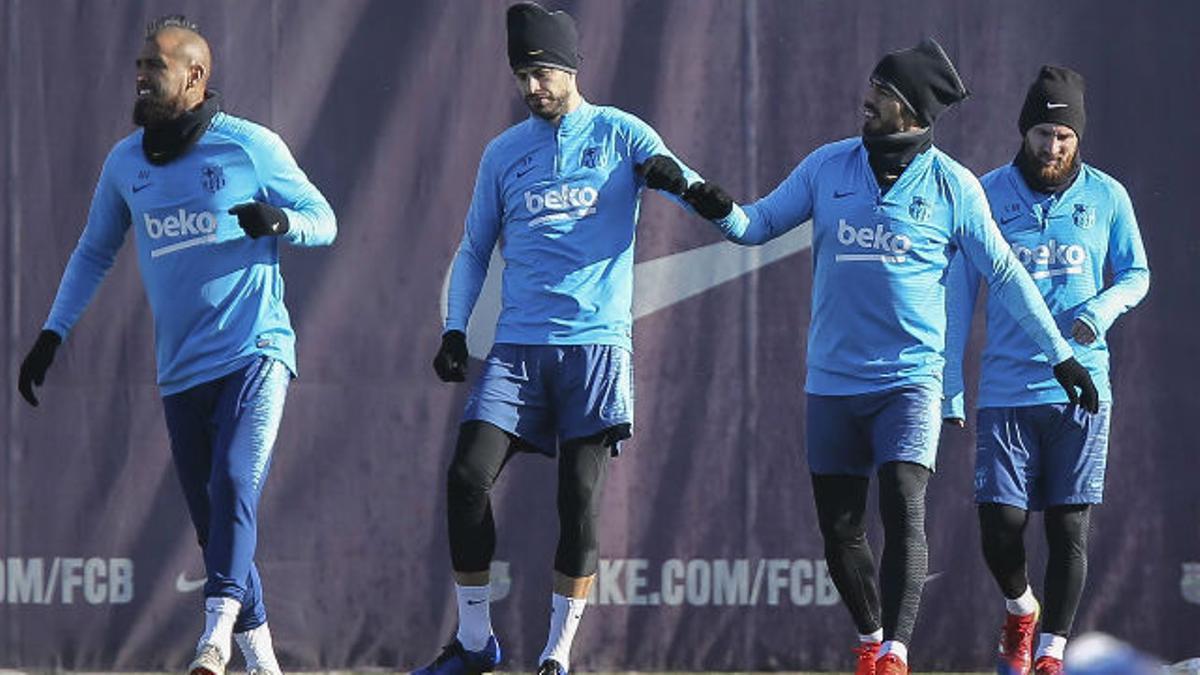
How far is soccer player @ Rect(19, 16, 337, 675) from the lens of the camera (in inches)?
227

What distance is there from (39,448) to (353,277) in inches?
51.0

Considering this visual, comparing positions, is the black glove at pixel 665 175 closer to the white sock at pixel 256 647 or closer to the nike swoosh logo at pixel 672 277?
the nike swoosh logo at pixel 672 277

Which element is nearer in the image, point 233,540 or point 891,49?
point 233,540

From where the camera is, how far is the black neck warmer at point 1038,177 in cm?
648

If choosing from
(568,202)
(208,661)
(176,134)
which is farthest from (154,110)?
(208,661)

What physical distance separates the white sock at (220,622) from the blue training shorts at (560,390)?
0.89m

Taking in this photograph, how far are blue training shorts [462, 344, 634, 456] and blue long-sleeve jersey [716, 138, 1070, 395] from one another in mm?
556

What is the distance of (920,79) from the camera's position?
5828 mm

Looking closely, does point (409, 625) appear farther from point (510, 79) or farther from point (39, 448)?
point (510, 79)

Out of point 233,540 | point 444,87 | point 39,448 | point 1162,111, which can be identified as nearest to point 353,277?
point 444,87

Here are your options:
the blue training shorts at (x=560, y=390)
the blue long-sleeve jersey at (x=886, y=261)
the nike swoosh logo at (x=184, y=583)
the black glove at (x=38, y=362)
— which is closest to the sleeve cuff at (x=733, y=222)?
the blue long-sleeve jersey at (x=886, y=261)

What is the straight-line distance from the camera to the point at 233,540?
5.63 meters

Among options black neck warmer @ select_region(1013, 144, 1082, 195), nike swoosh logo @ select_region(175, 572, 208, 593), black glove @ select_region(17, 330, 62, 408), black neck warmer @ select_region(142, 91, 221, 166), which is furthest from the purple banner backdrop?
black neck warmer @ select_region(142, 91, 221, 166)

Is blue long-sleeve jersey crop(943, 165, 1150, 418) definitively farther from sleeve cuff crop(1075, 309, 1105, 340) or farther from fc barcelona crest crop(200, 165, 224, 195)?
fc barcelona crest crop(200, 165, 224, 195)
